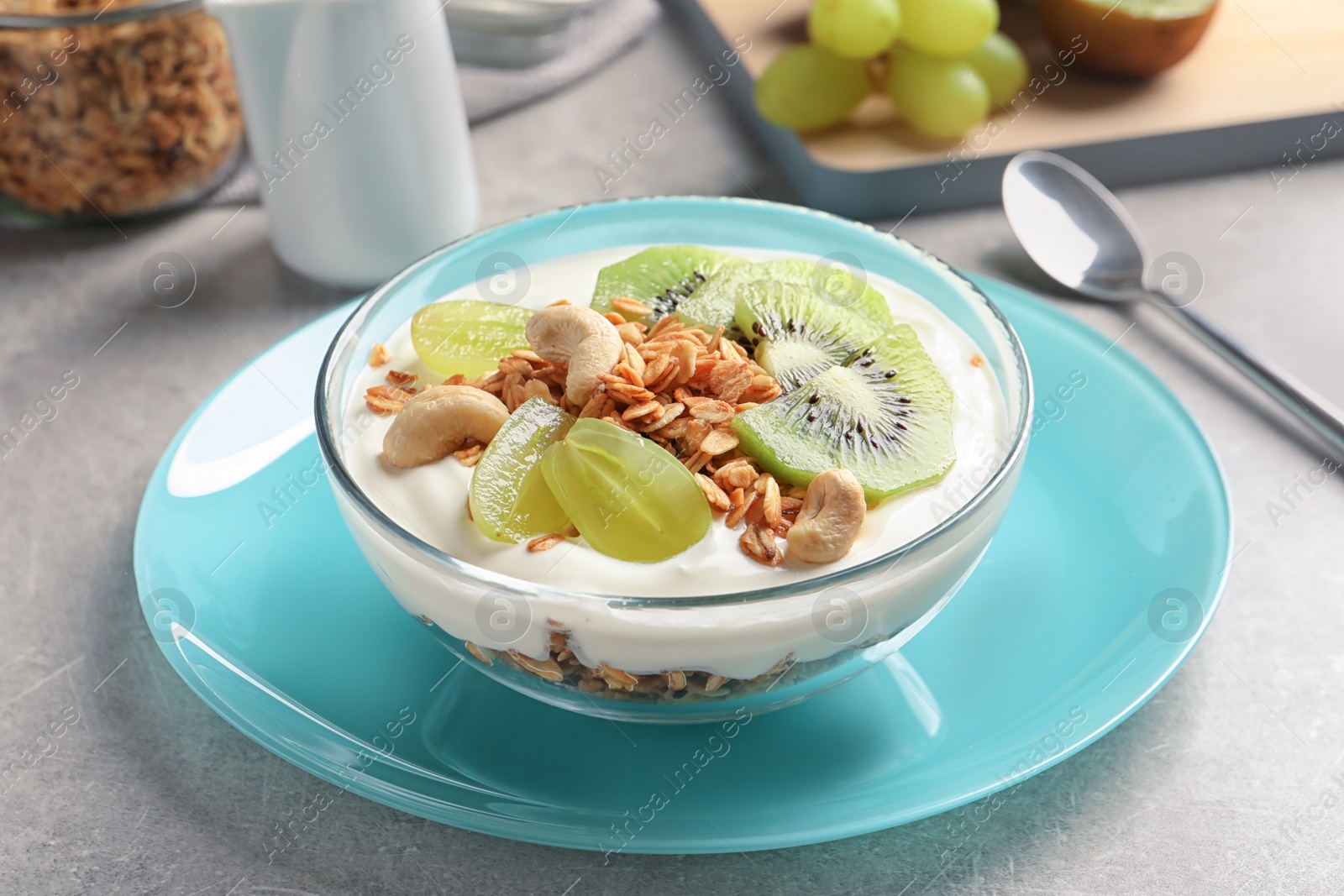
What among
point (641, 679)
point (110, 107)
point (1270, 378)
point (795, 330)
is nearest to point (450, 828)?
point (641, 679)

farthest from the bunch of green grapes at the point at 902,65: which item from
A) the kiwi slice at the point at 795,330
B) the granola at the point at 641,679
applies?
the granola at the point at 641,679

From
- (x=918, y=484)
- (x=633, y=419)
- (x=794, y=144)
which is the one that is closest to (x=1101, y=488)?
(x=918, y=484)

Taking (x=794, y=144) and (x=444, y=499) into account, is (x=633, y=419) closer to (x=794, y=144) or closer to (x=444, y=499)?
(x=444, y=499)

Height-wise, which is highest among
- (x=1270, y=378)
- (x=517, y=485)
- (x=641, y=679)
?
(x=517, y=485)

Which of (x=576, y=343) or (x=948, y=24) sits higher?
(x=576, y=343)

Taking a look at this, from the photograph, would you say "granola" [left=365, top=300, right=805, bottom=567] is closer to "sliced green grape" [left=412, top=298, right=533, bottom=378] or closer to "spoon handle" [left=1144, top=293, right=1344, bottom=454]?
"sliced green grape" [left=412, top=298, right=533, bottom=378]

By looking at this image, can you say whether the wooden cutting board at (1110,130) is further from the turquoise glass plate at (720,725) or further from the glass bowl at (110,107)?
the glass bowl at (110,107)

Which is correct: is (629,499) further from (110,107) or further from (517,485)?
(110,107)
